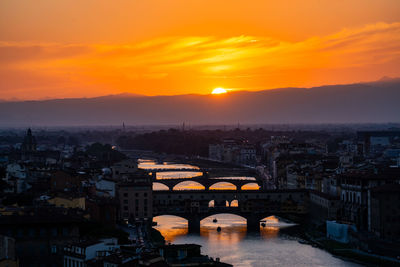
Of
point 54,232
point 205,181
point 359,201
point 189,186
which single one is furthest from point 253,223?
point 189,186

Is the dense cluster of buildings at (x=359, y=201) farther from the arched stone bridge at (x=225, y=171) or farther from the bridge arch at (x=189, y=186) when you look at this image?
the arched stone bridge at (x=225, y=171)

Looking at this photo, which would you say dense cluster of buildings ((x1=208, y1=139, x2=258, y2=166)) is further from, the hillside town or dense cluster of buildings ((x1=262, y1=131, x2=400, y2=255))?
dense cluster of buildings ((x1=262, y1=131, x2=400, y2=255))

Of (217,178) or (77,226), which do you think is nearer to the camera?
(77,226)

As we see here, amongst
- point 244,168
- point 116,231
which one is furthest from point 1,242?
point 244,168

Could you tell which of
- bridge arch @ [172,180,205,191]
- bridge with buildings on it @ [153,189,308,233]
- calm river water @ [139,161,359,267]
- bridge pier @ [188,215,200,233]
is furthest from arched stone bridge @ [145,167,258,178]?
bridge pier @ [188,215,200,233]

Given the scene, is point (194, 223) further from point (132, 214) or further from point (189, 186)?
point (189, 186)

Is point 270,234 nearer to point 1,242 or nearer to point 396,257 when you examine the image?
point 396,257
